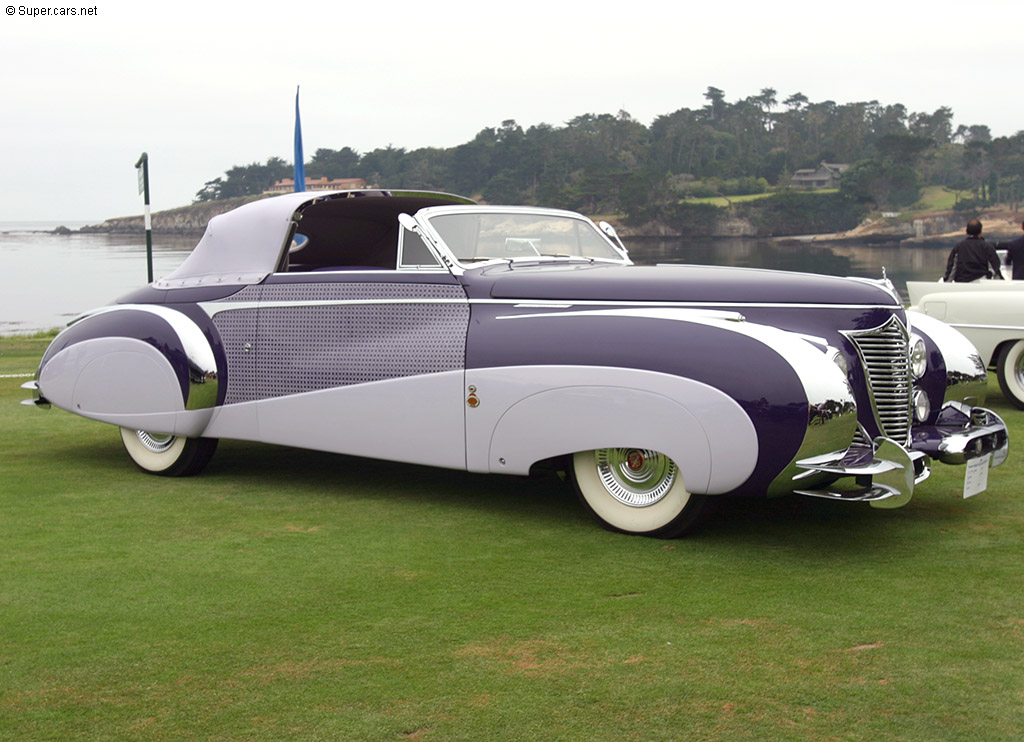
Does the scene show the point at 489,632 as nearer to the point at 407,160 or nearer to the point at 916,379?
the point at 916,379

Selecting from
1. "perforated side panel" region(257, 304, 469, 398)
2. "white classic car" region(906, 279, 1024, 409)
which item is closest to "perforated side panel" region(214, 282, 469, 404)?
"perforated side panel" region(257, 304, 469, 398)

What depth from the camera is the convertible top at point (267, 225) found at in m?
6.75

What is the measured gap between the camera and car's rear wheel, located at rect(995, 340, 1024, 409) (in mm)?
9469

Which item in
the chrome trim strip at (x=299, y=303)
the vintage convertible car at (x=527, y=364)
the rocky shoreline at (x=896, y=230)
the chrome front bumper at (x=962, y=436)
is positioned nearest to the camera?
the vintage convertible car at (x=527, y=364)

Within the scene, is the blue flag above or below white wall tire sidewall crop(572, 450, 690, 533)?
above

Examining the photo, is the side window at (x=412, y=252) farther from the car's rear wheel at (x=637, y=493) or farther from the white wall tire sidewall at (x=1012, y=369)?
the white wall tire sidewall at (x=1012, y=369)

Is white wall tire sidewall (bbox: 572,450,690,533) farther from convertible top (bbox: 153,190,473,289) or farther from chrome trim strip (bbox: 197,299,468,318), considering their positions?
convertible top (bbox: 153,190,473,289)

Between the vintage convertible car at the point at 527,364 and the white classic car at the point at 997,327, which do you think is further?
the white classic car at the point at 997,327

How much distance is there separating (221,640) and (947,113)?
16945 centimetres

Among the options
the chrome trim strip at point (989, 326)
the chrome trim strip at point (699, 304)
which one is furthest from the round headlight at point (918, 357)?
the chrome trim strip at point (989, 326)

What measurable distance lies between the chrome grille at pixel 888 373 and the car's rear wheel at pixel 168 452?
161 inches

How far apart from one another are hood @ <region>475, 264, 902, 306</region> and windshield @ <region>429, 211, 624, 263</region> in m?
0.49

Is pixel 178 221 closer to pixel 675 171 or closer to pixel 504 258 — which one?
pixel 675 171

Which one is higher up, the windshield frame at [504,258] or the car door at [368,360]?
the windshield frame at [504,258]
